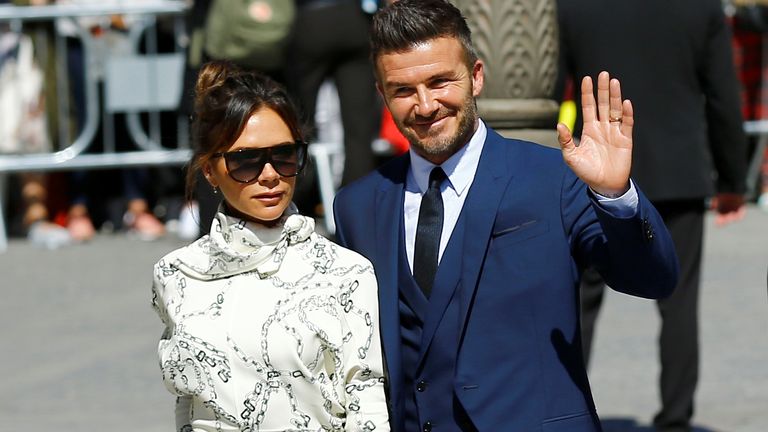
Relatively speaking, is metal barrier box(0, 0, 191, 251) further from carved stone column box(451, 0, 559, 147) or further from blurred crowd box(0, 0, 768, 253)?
carved stone column box(451, 0, 559, 147)

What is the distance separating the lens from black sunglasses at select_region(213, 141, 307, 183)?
3410 mm

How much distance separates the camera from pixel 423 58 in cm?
346

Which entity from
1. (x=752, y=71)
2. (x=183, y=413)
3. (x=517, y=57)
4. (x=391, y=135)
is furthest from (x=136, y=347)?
(x=752, y=71)

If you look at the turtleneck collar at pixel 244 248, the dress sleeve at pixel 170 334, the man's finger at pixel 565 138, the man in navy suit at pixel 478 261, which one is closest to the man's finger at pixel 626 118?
the man in navy suit at pixel 478 261

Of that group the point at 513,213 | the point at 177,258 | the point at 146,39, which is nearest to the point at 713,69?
the point at 513,213

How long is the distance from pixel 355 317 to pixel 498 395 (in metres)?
0.38

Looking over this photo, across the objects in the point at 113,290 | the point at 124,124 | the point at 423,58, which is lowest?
the point at 113,290

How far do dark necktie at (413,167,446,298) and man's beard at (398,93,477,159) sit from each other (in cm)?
7

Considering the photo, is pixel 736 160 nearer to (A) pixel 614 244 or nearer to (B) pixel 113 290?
(A) pixel 614 244

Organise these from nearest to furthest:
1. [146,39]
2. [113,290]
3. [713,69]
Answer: [713,69]
[113,290]
[146,39]

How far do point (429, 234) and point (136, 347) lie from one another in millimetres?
4818

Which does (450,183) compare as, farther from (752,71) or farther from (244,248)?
(752,71)

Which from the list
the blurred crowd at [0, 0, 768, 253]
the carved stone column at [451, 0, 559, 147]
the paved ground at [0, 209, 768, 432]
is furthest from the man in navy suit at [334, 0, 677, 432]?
the blurred crowd at [0, 0, 768, 253]

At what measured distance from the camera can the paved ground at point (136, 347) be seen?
670 centimetres
